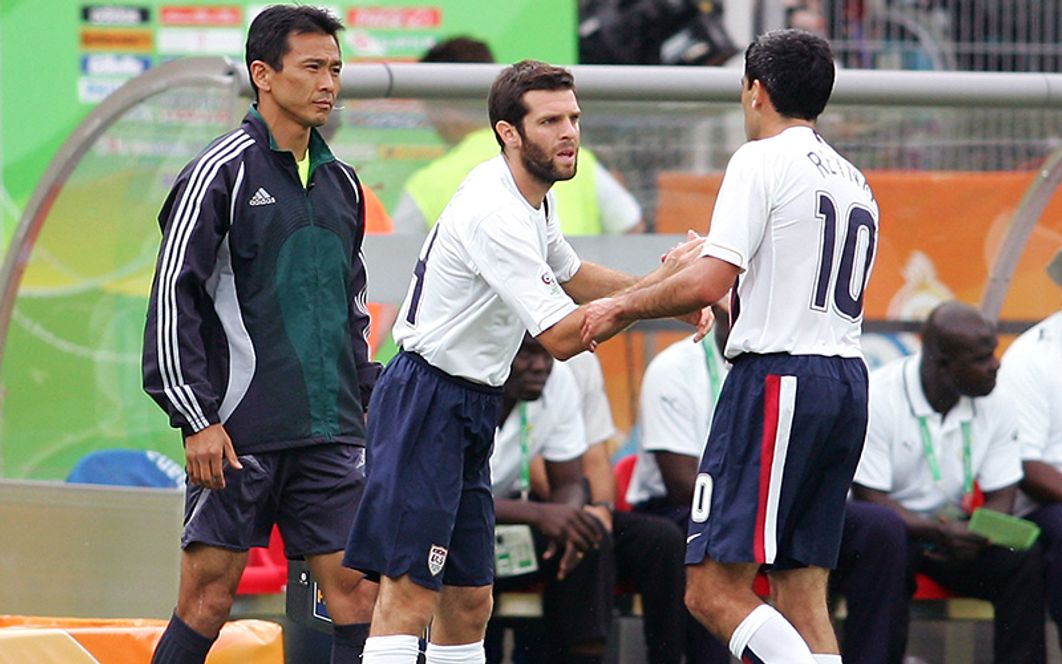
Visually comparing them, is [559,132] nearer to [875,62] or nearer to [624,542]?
[624,542]

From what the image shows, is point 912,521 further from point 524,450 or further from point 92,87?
point 92,87

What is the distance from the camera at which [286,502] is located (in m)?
5.61

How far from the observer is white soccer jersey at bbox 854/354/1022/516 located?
25.6 feet

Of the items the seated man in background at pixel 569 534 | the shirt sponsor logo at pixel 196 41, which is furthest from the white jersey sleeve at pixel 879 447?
the shirt sponsor logo at pixel 196 41

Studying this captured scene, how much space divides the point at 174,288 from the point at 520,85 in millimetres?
1081

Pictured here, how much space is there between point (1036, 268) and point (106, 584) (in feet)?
13.5

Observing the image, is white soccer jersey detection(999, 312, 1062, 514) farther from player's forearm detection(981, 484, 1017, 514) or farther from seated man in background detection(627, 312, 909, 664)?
seated man in background detection(627, 312, 909, 664)

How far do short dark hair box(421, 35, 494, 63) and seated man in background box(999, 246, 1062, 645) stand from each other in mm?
2511

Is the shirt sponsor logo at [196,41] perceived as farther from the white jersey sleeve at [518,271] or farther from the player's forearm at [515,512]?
the white jersey sleeve at [518,271]

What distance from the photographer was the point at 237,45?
11070mm

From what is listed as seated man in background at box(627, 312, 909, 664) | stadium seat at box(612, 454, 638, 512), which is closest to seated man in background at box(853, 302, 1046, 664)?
seated man in background at box(627, 312, 909, 664)

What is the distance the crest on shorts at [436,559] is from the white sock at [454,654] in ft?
1.00

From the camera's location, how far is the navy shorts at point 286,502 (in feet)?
17.9

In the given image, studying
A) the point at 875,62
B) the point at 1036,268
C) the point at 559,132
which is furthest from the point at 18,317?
the point at 875,62
